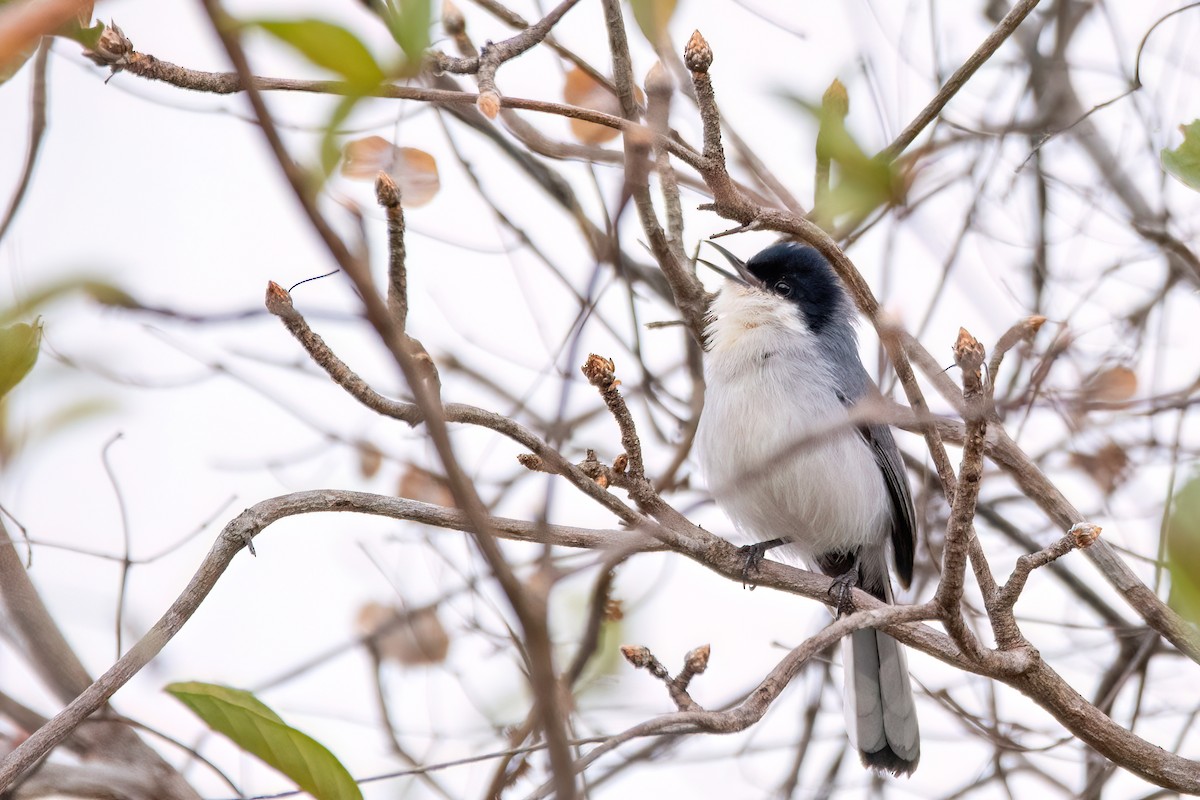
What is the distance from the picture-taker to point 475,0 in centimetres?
333

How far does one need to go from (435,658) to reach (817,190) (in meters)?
2.33

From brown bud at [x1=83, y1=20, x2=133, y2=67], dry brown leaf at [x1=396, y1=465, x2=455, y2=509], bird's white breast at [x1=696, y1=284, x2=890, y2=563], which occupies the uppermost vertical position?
bird's white breast at [x1=696, y1=284, x2=890, y2=563]

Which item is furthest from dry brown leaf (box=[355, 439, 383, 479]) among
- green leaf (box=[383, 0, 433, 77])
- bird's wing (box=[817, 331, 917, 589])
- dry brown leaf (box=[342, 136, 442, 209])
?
green leaf (box=[383, 0, 433, 77])

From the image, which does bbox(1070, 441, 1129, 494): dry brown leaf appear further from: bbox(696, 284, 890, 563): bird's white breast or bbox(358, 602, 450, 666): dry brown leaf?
bbox(358, 602, 450, 666): dry brown leaf

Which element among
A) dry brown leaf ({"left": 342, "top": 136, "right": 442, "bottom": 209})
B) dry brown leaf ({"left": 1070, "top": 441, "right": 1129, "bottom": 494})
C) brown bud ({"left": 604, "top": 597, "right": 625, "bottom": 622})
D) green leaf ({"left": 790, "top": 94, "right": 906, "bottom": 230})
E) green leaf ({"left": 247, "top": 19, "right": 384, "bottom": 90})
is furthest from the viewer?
dry brown leaf ({"left": 1070, "top": 441, "right": 1129, "bottom": 494})

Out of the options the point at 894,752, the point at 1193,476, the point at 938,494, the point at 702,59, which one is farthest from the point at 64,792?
the point at 938,494

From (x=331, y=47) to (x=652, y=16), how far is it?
1.13 meters

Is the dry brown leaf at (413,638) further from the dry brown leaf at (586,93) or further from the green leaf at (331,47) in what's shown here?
the green leaf at (331,47)

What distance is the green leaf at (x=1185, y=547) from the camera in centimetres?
146

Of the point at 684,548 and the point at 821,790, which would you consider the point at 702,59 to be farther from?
the point at 821,790

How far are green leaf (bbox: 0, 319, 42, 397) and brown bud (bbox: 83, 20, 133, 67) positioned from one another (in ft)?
1.59

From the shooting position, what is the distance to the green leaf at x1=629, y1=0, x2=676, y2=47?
6.88ft

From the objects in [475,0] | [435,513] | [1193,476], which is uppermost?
[475,0]

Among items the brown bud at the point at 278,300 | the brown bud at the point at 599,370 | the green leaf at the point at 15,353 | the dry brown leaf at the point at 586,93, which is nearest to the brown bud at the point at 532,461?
the brown bud at the point at 599,370
